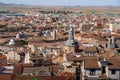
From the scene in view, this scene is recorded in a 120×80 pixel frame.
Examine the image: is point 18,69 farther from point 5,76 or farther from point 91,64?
point 91,64

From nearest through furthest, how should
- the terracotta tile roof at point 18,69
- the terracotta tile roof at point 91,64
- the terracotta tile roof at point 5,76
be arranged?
the terracotta tile roof at point 5,76, the terracotta tile roof at point 18,69, the terracotta tile roof at point 91,64

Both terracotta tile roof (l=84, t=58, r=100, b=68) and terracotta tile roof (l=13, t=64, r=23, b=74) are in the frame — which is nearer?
terracotta tile roof (l=13, t=64, r=23, b=74)

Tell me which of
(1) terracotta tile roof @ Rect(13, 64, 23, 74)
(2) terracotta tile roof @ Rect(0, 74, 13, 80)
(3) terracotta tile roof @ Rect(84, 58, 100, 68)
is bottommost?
(1) terracotta tile roof @ Rect(13, 64, 23, 74)

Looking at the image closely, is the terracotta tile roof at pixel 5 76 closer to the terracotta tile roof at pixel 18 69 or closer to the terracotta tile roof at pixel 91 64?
the terracotta tile roof at pixel 18 69

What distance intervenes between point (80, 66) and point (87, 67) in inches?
46.8

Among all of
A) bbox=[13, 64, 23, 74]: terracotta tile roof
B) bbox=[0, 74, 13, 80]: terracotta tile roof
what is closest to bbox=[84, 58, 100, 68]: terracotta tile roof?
bbox=[13, 64, 23, 74]: terracotta tile roof

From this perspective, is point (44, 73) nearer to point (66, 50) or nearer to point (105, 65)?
point (105, 65)

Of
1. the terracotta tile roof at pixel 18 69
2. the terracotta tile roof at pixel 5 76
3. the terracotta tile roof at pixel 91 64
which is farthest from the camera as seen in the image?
the terracotta tile roof at pixel 91 64

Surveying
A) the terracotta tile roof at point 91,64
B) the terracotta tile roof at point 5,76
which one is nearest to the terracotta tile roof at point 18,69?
the terracotta tile roof at point 5,76

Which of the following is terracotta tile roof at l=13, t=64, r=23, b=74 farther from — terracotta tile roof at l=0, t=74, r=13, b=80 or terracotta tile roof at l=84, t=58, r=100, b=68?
terracotta tile roof at l=84, t=58, r=100, b=68

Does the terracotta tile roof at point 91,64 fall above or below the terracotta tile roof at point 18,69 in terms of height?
above

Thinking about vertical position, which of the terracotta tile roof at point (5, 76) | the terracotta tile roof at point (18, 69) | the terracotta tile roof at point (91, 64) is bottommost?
the terracotta tile roof at point (18, 69)

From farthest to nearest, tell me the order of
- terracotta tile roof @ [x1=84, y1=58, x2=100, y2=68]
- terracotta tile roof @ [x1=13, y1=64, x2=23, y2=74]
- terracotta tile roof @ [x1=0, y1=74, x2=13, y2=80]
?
terracotta tile roof @ [x1=84, y1=58, x2=100, y2=68] → terracotta tile roof @ [x1=13, y1=64, x2=23, y2=74] → terracotta tile roof @ [x1=0, y1=74, x2=13, y2=80]

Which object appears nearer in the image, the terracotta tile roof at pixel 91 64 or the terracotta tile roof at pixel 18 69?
the terracotta tile roof at pixel 18 69
